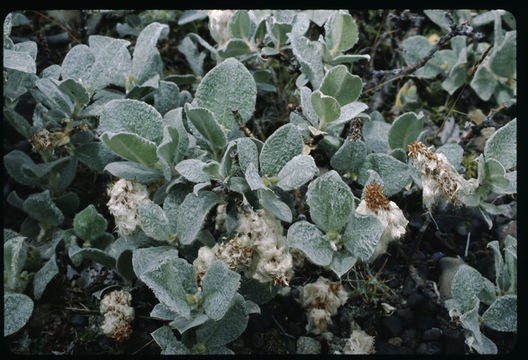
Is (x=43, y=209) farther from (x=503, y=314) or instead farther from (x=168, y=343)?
(x=503, y=314)

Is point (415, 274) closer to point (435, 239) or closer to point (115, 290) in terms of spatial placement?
point (435, 239)

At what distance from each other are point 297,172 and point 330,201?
0.14 meters

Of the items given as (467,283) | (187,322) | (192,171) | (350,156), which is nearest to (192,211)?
(192,171)

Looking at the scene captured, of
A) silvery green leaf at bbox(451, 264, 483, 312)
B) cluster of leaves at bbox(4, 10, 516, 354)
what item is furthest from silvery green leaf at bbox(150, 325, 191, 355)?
silvery green leaf at bbox(451, 264, 483, 312)

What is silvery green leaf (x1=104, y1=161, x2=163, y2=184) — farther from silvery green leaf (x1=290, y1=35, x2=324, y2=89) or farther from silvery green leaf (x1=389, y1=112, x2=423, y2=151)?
silvery green leaf (x1=389, y1=112, x2=423, y2=151)

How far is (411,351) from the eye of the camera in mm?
1840

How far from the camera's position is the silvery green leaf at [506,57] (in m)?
2.10

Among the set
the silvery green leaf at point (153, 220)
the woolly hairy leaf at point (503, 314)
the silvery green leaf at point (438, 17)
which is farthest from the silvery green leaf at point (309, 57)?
the woolly hairy leaf at point (503, 314)

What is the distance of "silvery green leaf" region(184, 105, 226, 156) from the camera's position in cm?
157

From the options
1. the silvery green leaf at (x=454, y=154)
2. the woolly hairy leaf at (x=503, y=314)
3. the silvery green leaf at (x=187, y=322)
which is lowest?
the woolly hairy leaf at (x=503, y=314)

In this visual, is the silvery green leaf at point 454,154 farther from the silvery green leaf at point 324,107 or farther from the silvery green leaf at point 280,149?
the silvery green leaf at point 280,149

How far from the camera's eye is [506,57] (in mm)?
2158

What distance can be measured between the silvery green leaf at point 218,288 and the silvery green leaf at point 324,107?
1.93ft

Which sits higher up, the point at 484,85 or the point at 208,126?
the point at 208,126
